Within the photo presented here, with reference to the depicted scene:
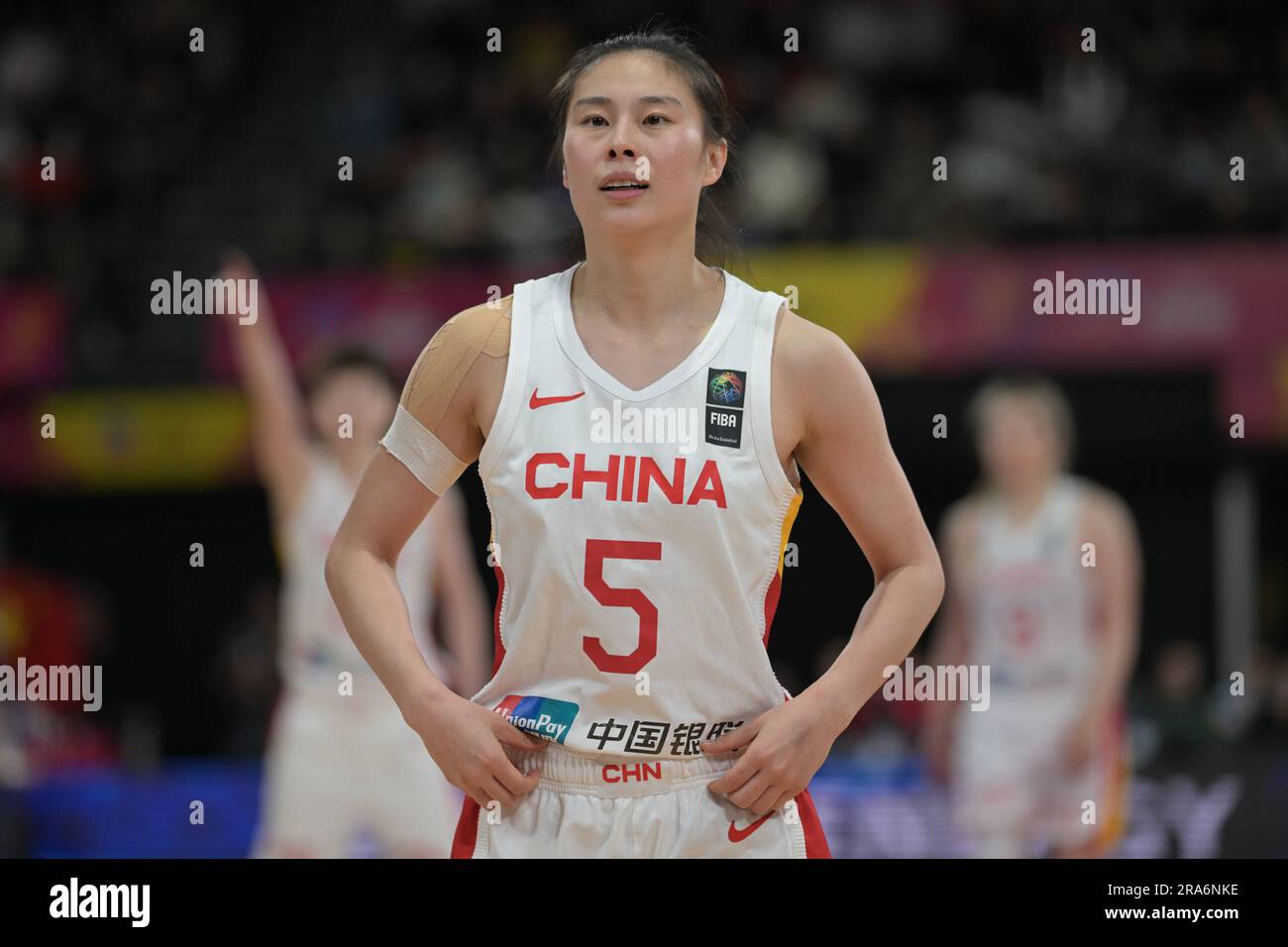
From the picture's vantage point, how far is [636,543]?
3.26m

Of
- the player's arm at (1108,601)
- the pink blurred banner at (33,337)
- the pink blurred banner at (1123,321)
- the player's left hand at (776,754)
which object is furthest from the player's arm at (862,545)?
the pink blurred banner at (33,337)

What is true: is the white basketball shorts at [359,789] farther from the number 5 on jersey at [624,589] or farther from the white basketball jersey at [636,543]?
the number 5 on jersey at [624,589]

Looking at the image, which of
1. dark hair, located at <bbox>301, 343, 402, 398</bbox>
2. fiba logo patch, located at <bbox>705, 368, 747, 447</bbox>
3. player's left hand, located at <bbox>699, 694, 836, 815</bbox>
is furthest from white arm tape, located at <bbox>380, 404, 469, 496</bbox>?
dark hair, located at <bbox>301, 343, 402, 398</bbox>

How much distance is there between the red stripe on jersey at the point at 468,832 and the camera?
342 cm

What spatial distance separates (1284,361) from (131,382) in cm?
877

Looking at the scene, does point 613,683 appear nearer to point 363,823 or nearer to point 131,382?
point 363,823

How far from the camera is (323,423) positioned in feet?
24.4

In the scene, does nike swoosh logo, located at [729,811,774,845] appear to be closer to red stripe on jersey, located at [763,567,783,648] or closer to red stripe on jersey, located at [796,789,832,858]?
red stripe on jersey, located at [796,789,832,858]

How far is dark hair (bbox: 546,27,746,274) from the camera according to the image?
3494mm

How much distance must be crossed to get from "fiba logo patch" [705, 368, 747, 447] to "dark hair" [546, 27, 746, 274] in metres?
0.50

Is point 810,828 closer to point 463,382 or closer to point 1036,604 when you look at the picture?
point 463,382

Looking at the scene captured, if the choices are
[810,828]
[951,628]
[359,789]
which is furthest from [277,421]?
[810,828]

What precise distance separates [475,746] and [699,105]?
4.55 ft
